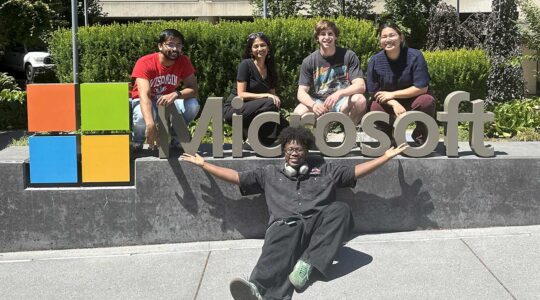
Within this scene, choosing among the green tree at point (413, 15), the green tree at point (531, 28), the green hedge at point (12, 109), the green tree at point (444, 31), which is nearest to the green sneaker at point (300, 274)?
the green tree at point (531, 28)

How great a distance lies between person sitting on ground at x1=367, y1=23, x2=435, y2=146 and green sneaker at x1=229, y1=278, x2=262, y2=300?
6.92ft

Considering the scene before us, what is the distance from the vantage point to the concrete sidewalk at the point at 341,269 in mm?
4273

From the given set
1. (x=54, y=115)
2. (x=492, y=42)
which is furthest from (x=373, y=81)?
(x=492, y=42)

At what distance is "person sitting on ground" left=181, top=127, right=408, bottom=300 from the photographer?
165 inches

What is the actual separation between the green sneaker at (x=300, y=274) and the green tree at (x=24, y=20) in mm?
8586

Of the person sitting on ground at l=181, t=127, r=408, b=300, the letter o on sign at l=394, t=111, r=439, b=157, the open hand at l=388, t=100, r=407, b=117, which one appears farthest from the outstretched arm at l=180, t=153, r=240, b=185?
the open hand at l=388, t=100, r=407, b=117

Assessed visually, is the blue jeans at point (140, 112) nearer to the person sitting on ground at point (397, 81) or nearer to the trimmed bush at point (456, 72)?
the person sitting on ground at point (397, 81)

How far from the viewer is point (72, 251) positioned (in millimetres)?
5250

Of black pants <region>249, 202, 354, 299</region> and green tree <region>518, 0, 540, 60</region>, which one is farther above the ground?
green tree <region>518, 0, 540, 60</region>

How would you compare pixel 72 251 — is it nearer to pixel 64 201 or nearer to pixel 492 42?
pixel 64 201

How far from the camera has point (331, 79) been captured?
5715 mm

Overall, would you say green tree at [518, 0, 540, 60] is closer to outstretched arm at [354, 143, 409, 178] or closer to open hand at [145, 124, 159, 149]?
outstretched arm at [354, 143, 409, 178]

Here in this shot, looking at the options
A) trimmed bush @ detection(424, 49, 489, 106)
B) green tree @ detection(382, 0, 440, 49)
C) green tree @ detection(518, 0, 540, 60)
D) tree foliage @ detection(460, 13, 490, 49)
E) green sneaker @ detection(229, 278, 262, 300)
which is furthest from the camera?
green tree @ detection(382, 0, 440, 49)

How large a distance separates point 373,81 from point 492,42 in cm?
657
